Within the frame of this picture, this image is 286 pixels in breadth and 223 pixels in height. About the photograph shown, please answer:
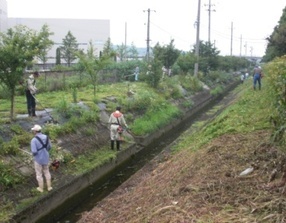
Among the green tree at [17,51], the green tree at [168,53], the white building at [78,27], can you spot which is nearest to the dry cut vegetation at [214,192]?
the green tree at [17,51]

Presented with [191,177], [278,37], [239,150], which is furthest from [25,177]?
[278,37]

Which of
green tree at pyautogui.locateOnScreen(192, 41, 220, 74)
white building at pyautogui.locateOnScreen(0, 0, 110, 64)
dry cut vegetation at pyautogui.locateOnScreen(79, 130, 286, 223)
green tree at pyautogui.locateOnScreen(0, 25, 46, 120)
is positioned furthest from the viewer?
white building at pyautogui.locateOnScreen(0, 0, 110, 64)

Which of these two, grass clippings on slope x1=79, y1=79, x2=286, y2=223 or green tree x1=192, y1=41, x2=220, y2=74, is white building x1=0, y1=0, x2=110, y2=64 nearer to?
green tree x1=192, y1=41, x2=220, y2=74

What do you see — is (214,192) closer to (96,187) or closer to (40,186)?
(40,186)

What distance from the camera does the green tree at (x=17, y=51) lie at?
44.8 ft

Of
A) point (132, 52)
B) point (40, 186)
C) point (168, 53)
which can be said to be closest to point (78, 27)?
point (132, 52)

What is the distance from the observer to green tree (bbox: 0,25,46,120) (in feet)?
44.8

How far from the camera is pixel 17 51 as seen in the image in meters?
13.8

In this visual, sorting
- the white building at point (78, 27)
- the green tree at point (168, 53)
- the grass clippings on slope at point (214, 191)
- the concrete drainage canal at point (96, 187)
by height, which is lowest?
the concrete drainage canal at point (96, 187)

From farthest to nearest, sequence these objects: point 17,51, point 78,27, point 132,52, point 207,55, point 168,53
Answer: point 78,27
point 132,52
point 207,55
point 168,53
point 17,51

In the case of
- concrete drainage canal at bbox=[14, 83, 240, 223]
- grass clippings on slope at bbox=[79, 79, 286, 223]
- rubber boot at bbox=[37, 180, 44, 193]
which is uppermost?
grass clippings on slope at bbox=[79, 79, 286, 223]

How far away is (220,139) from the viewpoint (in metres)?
12.8

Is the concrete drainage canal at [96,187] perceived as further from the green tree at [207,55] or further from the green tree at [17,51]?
the green tree at [207,55]

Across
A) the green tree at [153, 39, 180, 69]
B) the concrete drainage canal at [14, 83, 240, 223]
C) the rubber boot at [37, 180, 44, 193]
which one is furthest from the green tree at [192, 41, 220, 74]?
the rubber boot at [37, 180, 44, 193]
